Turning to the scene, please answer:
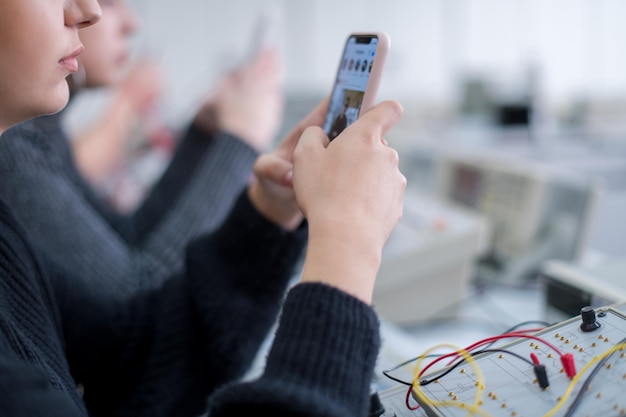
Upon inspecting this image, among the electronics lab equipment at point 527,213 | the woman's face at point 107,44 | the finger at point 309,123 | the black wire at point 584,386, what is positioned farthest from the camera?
the electronics lab equipment at point 527,213

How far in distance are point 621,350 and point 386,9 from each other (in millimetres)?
4183

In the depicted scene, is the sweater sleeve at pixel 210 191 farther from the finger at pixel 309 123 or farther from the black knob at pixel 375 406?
the black knob at pixel 375 406

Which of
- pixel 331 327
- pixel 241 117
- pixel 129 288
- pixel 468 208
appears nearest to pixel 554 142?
pixel 468 208

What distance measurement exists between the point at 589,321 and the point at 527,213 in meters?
0.65

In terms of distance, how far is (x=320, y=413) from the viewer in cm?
34

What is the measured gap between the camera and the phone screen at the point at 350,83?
511mm

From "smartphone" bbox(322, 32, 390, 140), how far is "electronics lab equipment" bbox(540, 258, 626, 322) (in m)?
0.35

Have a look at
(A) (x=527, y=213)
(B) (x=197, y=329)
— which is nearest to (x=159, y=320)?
(B) (x=197, y=329)

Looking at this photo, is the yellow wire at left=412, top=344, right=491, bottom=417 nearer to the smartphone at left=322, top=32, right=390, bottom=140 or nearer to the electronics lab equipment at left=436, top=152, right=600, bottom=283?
the smartphone at left=322, top=32, right=390, bottom=140

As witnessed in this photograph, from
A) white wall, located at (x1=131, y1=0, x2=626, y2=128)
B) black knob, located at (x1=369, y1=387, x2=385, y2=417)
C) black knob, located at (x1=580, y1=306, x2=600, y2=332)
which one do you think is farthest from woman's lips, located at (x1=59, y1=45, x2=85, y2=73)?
white wall, located at (x1=131, y1=0, x2=626, y2=128)

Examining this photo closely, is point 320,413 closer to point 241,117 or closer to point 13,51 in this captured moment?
point 13,51

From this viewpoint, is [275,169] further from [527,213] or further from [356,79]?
[527,213]

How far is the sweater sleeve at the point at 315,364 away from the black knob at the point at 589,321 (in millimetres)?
174

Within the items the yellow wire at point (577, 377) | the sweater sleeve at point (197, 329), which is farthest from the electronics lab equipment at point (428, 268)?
the yellow wire at point (577, 377)
